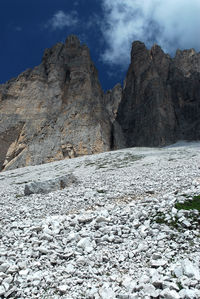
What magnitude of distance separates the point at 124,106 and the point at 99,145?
3545 centimetres

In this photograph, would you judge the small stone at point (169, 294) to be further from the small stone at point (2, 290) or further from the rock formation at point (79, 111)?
the rock formation at point (79, 111)

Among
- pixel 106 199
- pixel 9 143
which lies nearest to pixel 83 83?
pixel 9 143

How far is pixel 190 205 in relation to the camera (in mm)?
7191

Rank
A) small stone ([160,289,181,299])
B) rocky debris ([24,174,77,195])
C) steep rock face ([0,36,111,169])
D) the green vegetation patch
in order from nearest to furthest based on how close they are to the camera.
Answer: small stone ([160,289,181,299]) < the green vegetation patch < rocky debris ([24,174,77,195]) < steep rock face ([0,36,111,169])

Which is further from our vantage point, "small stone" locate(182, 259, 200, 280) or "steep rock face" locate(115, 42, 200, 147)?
"steep rock face" locate(115, 42, 200, 147)

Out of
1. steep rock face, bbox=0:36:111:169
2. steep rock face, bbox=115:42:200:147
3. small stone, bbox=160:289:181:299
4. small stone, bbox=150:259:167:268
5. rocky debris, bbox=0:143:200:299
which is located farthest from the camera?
steep rock face, bbox=115:42:200:147

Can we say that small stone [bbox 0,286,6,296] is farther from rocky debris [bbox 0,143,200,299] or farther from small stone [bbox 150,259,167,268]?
small stone [bbox 150,259,167,268]

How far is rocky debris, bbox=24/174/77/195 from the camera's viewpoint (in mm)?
12844

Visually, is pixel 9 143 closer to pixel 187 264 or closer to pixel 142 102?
pixel 142 102

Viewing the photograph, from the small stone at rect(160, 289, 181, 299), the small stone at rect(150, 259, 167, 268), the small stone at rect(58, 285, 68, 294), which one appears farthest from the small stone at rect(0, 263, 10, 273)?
the small stone at rect(160, 289, 181, 299)

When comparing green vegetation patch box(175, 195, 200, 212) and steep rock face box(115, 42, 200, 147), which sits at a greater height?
steep rock face box(115, 42, 200, 147)

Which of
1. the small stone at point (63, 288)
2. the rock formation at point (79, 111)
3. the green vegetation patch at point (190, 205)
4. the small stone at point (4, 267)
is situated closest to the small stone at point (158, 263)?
the small stone at point (63, 288)

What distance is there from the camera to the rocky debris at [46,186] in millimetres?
12844

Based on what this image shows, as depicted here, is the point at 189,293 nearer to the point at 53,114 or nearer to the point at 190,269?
the point at 190,269
